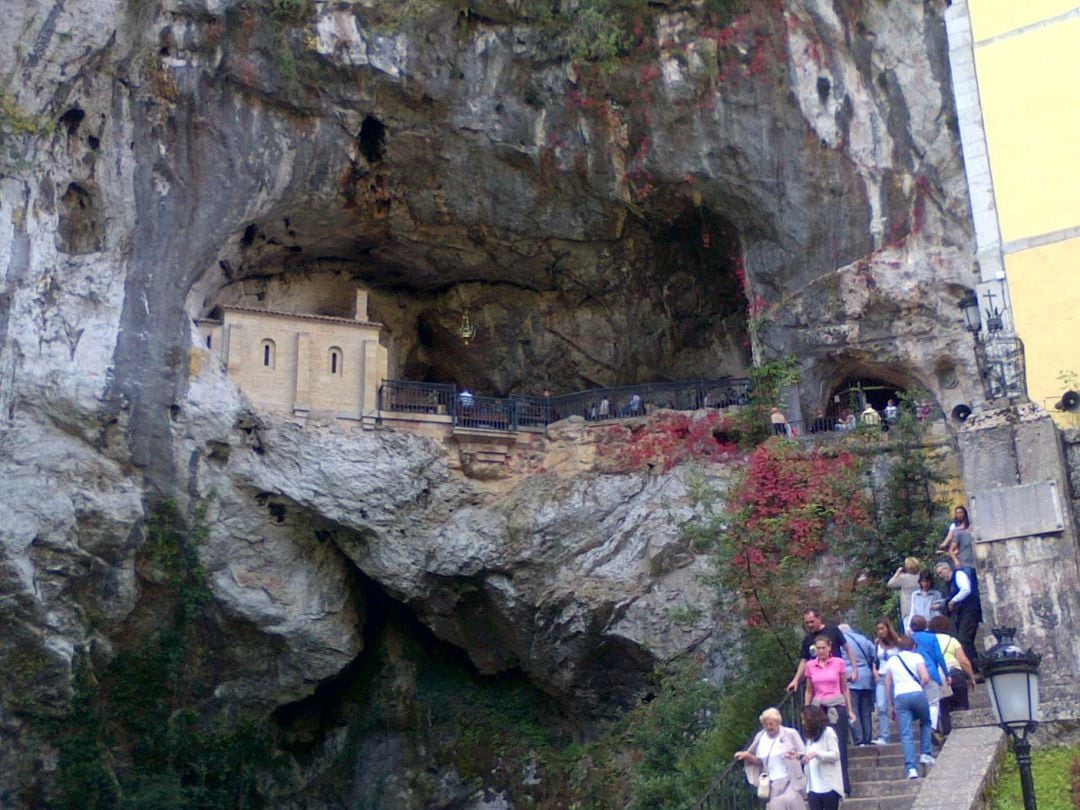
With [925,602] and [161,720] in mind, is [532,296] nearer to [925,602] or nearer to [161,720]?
[161,720]

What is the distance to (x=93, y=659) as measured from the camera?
20328 mm

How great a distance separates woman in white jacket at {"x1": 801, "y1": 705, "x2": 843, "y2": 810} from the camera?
10227 millimetres

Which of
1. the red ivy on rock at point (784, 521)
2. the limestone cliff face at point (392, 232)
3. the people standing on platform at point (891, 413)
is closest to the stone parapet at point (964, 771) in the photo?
the red ivy on rock at point (784, 521)

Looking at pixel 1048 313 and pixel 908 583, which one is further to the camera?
pixel 1048 313

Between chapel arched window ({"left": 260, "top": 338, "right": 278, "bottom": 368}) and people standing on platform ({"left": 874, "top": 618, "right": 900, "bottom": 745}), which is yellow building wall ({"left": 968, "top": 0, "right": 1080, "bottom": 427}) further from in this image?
chapel arched window ({"left": 260, "top": 338, "right": 278, "bottom": 368})

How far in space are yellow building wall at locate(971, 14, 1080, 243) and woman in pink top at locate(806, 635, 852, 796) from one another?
280 inches

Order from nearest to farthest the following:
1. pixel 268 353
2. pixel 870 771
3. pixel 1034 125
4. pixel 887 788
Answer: pixel 887 788 < pixel 870 771 < pixel 1034 125 < pixel 268 353

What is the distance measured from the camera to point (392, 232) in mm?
24500

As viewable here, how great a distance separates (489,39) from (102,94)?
6024mm

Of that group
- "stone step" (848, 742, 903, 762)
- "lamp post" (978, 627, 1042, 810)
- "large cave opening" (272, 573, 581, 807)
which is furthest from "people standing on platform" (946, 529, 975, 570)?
"large cave opening" (272, 573, 581, 807)

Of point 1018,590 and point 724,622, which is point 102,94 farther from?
point 1018,590

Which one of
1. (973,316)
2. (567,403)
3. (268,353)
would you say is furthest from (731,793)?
(268,353)

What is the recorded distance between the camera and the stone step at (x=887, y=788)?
1127cm

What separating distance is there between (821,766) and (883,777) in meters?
1.69
